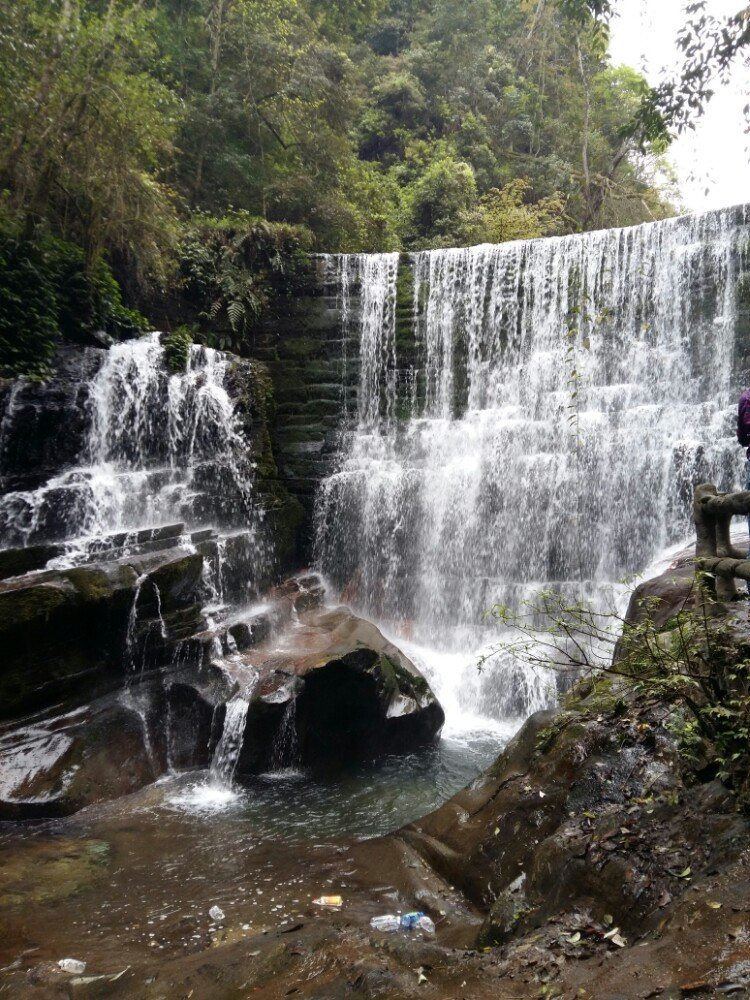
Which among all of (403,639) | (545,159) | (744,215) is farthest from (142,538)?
(545,159)

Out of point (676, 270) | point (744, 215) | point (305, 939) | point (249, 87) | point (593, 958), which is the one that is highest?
point (249, 87)

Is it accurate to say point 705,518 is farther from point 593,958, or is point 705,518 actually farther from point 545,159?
point 545,159

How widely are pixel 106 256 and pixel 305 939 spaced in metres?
11.2

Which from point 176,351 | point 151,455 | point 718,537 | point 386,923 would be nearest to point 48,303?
point 176,351

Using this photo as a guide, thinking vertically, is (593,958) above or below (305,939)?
above

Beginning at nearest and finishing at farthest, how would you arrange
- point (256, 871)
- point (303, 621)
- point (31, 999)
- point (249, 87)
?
point (31, 999), point (256, 871), point (303, 621), point (249, 87)

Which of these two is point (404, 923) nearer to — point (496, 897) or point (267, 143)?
point (496, 897)

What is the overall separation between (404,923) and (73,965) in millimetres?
1975

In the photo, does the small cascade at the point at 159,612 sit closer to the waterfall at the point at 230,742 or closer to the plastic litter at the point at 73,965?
the waterfall at the point at 230,742

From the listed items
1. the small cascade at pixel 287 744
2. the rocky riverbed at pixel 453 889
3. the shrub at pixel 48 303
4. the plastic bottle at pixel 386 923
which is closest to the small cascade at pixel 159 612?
the small cascade at pixel 287 744

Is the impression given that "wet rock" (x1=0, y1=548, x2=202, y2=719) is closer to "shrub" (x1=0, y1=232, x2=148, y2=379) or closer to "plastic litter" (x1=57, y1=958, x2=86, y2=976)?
"plastic litter" (x1=57, y1=958, x2=86, y2=976)

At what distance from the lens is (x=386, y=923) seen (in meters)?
4.16

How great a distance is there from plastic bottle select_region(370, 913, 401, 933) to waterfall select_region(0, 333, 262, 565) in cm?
634

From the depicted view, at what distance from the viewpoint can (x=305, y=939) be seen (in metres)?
3.67
